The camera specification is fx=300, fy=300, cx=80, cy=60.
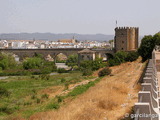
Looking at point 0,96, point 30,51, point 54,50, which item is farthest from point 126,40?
point 0,96

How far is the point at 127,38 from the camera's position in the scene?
Result: 135ft

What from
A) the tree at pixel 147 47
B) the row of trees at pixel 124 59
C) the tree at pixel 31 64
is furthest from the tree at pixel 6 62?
the tree at pixel 147 47

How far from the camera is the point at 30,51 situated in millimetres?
55812

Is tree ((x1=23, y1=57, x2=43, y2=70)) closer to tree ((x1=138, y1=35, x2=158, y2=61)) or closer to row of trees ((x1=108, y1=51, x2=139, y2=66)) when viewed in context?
row of trees ((x1=108, y1=51, x2=139, y2=66))

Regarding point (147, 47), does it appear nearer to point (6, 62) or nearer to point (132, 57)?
point (132, 57)

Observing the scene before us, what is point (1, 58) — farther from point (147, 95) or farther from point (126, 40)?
point (147, 95)

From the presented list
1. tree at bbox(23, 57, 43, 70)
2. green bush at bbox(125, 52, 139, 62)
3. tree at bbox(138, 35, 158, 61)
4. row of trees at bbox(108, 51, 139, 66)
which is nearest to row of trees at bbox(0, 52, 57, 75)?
tree at bbox(23, 57, 43, 70)

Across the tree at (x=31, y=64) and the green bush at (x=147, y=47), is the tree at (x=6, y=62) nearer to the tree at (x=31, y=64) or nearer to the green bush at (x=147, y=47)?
the tree at (x=31, y=64)

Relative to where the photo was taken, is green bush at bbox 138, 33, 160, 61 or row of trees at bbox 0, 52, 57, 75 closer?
green bush at bbox 138, 33, 160, 61

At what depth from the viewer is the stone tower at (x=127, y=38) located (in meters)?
41.2

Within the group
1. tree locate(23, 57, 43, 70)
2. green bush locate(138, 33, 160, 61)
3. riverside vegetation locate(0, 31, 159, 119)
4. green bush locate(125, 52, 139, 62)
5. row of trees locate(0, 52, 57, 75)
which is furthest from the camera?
tree locate(23, 57, 43, 70)

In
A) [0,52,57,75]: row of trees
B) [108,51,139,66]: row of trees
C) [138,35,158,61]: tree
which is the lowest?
[0,52,57,75]: row of trees

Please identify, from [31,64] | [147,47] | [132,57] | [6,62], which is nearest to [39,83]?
[147,47]

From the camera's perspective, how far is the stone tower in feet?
135
